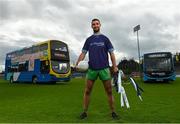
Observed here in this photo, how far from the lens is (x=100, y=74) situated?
7137mm

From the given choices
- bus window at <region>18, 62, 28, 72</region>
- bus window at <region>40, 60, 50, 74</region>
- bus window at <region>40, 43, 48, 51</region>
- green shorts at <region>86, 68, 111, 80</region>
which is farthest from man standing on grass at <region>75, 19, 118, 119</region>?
bus window at <region>18, 62, 28, 72</region>

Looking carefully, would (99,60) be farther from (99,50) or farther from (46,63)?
(46,63)

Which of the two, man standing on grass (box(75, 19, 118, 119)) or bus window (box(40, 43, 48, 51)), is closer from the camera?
man standing on grass (box(75, 19, 118, 119))

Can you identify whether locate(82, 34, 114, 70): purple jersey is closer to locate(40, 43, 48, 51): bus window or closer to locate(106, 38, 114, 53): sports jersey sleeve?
locate(106, 38, 114, 53): sports jersey sleeve

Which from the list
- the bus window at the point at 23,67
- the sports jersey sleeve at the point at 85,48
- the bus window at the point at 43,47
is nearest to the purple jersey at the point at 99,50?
the sports jersey sleeve at the point at 85,48

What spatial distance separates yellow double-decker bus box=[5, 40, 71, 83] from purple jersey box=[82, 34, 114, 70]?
75.2 feet

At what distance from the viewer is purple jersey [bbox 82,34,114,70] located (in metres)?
7.15

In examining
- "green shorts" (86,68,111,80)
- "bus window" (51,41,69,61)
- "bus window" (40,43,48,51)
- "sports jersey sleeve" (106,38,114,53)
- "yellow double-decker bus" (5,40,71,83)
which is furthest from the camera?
"bus window" (40,43,48,51)

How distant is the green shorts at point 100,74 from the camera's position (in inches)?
281

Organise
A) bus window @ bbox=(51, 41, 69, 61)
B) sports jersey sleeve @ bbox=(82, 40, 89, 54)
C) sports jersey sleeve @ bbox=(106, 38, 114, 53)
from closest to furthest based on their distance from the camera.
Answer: sports jersey sleeve @ bbox=(106, 38, 114, 53), sports jersey sleeve @ bbox=(82, 40, 89, 54), bus window @ bbox=(51, 41, 69, 61)

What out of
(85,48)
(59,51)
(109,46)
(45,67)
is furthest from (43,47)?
(109,46)

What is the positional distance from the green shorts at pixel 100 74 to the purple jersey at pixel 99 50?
77mm

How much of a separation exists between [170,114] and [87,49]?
2.47 m

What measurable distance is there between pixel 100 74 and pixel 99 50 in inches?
19.9
